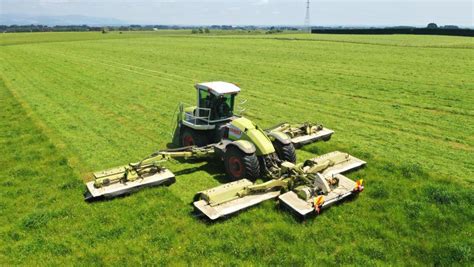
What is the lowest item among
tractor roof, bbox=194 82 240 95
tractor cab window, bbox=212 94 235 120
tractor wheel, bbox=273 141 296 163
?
tractor wheel, bbox=273 141 296 163

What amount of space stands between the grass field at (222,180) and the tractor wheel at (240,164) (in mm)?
707

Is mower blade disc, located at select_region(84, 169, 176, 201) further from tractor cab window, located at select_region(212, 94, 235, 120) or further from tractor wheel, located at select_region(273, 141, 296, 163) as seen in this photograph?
tractor wheel, located at select_region(273, 141, 296, 163)

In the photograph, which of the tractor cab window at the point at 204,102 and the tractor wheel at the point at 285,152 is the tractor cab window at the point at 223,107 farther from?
the tractor wheel at the point at 285,152

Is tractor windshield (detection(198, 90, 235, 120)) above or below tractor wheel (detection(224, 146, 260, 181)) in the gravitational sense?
above

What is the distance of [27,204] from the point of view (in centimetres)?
1016

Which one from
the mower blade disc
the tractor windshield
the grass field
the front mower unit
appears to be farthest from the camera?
the tractor windshield

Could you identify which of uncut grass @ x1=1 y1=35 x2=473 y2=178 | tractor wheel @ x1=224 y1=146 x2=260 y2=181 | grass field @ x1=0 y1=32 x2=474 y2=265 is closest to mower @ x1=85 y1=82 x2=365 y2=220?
tractor wheel @ x1=224 y1=146 x2=260 y2=181

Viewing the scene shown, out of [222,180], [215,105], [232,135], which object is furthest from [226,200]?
[215,105]

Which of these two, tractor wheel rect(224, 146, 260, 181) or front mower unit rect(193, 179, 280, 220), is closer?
front mower unit rect(193, 179, 280, 220)

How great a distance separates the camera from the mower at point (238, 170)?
932cm

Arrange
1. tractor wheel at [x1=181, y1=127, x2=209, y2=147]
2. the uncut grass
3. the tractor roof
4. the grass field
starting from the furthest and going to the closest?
the uncut grass, tractor wheel at [x1=181, y1=127, x2=209, y2=147], the tractor roof, the grass field

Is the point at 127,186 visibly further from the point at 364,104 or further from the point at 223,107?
the point at 364,104

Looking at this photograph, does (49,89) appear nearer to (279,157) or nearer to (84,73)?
(84,73)

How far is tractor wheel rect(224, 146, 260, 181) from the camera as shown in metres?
10.4
